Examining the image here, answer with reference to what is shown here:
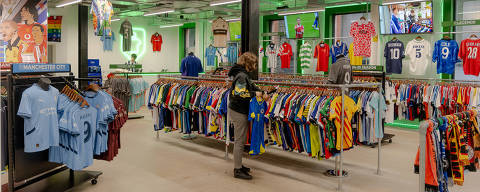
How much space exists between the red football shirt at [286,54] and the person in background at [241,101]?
23.6 feet

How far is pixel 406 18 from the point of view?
9.38 meters

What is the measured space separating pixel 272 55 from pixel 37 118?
9.44 m

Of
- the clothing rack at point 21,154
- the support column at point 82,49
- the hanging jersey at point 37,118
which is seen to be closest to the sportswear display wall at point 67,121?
the hanging jersey at point 37,118

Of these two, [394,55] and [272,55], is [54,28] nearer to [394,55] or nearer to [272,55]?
[272,55]

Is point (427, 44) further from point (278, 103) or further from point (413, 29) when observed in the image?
point (278, 103)

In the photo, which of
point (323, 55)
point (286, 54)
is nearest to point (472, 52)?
A: point (323, 55)

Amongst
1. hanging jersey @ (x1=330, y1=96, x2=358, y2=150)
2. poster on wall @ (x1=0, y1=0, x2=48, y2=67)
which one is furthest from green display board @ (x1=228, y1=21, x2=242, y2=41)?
hanging jersey @ (x1=330, y1=96, x2=358, y2=150)

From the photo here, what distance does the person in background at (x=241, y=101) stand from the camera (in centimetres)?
497

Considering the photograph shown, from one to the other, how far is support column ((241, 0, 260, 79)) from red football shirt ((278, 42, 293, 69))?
580 cm

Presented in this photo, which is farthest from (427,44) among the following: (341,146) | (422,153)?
(422,153)

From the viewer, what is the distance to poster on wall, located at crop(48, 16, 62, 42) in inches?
514

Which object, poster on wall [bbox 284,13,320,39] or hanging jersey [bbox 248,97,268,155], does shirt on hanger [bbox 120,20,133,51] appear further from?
hanging jersey [bbox 248,97,268,155]

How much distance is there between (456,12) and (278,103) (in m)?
6.58

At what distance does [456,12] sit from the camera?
9.13m
